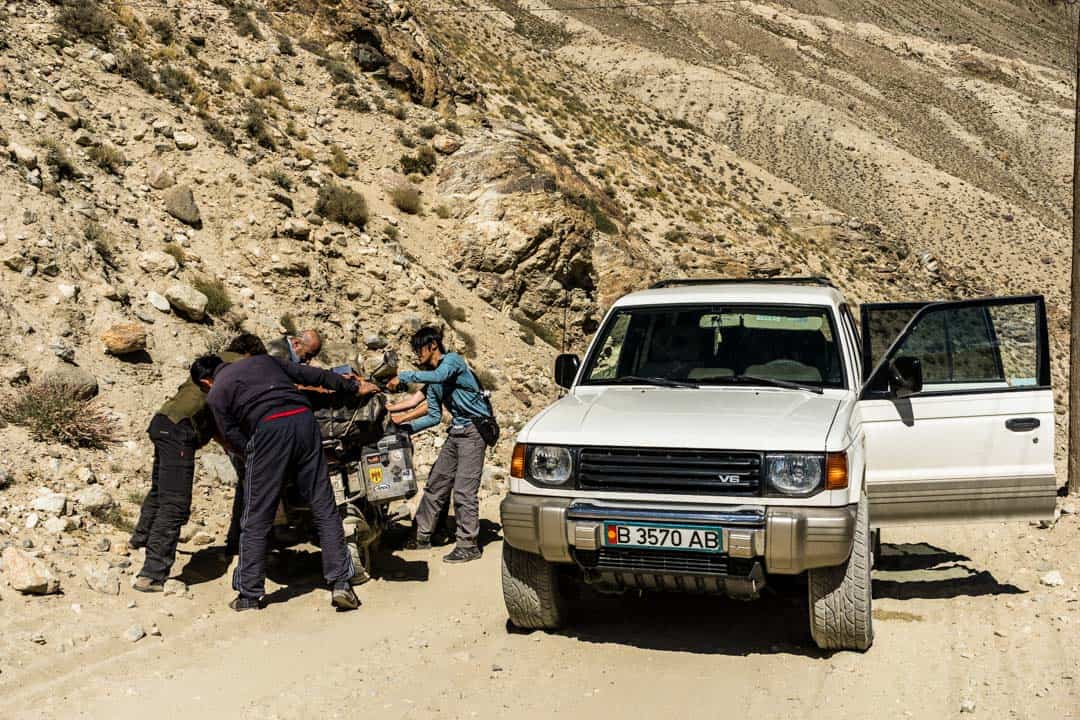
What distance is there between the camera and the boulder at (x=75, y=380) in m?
9.41

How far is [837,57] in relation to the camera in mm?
79000

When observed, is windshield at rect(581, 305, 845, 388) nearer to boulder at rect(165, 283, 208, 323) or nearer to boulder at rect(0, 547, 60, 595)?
boulder at rect(0, 547, 60, 595)

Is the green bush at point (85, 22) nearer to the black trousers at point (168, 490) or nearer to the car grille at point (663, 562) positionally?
the black trousers at point (168, 490)

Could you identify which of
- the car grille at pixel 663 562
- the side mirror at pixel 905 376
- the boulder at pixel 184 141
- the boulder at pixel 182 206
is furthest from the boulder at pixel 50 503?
the boulder at pixel 184 141

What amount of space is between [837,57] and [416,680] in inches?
3229

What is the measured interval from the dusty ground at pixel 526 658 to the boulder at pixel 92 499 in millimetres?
1158

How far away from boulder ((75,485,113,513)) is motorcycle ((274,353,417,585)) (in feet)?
5.83

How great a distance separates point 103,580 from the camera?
6629 millimetres

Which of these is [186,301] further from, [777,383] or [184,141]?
[777,383]

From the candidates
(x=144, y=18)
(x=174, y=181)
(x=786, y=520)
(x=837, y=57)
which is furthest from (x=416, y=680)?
(x=837, y=57)

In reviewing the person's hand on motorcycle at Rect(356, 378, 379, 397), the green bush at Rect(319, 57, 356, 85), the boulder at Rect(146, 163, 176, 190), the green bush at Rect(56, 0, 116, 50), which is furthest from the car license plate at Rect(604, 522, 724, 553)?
the green bush at Rect(319, 57, 356, 85)

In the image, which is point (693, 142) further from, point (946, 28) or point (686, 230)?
point (946, 28)

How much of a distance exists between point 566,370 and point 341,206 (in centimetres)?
1044

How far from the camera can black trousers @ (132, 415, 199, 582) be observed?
6.76m
